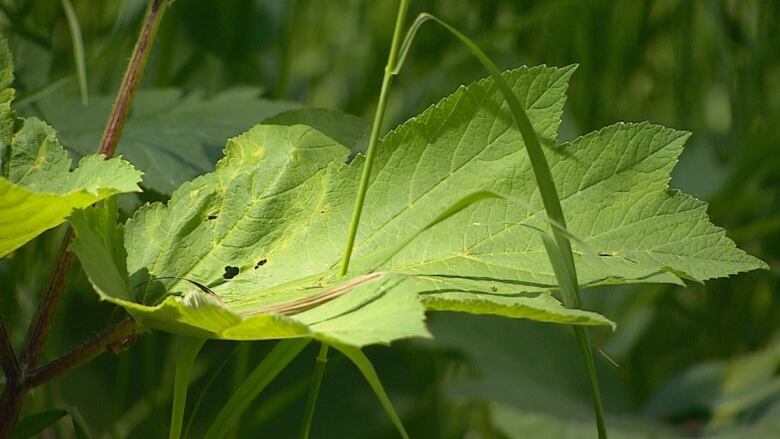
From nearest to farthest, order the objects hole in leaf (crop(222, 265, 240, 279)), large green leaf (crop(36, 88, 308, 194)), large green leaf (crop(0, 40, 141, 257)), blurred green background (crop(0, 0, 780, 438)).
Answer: large green leaf (crop(0, 40, 141, 257)) < hole in leaf (crop(222, 265, 240, 279)) < large green leaf (crop(36, 88, 308, 194)) < blurred green background (crop(0, 0, 780, 438))

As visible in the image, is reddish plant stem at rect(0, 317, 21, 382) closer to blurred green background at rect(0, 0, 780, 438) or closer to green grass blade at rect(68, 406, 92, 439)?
green grass blade at rect(68, 406, 92, 439)

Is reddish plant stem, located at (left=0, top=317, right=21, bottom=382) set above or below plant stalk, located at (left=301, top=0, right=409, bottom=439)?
below

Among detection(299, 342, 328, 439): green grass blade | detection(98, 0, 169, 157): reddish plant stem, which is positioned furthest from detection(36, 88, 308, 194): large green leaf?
detection(299, 342, 328, 439): green grass blade

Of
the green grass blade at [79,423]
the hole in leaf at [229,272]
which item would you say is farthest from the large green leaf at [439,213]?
the green grass blade at [79,423]

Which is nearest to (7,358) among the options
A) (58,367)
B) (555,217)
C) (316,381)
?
(58,367)

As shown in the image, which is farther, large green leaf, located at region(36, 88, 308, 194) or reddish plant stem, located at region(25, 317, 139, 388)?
large green leaf, located at region(36, 88, 308, 194)

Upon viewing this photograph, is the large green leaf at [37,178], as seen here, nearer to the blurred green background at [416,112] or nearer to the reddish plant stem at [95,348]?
the reddish plant stem at [95,348]

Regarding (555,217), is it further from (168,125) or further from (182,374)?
(168,125)
